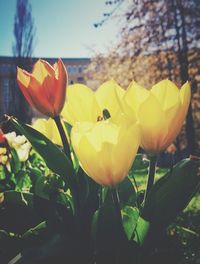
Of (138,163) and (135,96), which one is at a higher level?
(135,96)

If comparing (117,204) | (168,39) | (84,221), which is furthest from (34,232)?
(168,39)

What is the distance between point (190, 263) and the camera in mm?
951

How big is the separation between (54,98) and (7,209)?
1.03 feet

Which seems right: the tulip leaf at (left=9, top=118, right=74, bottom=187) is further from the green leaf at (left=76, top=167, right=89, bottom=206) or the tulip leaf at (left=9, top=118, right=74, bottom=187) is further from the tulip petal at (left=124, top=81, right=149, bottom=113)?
the tulip petal at (left=124, top=81, right=149, bottom=113)

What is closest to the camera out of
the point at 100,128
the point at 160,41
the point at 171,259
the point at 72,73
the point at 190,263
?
the point at 100,128

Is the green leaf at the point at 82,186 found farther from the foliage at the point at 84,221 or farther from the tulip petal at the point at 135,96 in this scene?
the tulip petal at the point at 135,96

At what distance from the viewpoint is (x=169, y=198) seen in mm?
721

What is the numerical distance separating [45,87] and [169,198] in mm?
361

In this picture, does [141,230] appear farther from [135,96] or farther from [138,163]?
[138,163]

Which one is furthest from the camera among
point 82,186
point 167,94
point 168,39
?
point 168,39

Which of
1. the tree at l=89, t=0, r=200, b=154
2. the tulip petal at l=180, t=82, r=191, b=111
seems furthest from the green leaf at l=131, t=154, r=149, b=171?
the tree at l=89, t=0, r=200, b=154

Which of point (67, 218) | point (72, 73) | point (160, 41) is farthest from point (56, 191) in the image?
point (72, 73)

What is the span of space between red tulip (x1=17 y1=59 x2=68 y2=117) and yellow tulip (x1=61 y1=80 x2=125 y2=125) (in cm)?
7

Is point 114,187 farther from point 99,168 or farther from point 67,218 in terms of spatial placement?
point 67,218
